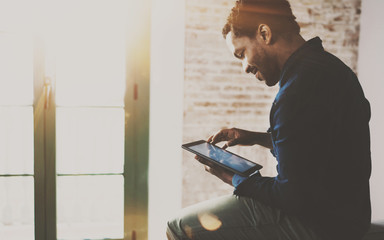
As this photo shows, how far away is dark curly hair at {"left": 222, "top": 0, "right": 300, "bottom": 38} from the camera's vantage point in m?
1.41

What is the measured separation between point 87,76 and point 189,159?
1076 millimetres

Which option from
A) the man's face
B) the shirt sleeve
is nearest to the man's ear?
the man's face

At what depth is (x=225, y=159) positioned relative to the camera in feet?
4.74

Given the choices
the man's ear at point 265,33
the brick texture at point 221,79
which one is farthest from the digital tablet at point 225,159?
the brick texture at point 221,79

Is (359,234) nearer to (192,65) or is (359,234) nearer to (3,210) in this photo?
(192,65)

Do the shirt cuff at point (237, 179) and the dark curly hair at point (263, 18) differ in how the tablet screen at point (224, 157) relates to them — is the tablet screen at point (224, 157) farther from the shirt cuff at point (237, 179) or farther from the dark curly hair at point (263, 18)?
the dark curly hair at point (263, 18)

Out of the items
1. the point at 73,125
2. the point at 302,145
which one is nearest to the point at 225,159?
the point at 302,145

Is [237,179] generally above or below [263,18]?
below

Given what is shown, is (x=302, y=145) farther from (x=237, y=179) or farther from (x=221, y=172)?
(x=221, y=172)

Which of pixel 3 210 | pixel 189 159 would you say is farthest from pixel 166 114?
pixel 3 210

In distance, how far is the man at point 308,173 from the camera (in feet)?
3.55

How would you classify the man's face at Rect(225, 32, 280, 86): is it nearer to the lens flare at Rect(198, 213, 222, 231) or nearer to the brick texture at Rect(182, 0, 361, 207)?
the lens flare at Rect(198, 213, 222, 231)

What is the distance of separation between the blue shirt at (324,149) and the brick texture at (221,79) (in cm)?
146

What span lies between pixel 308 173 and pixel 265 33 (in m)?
0.66
